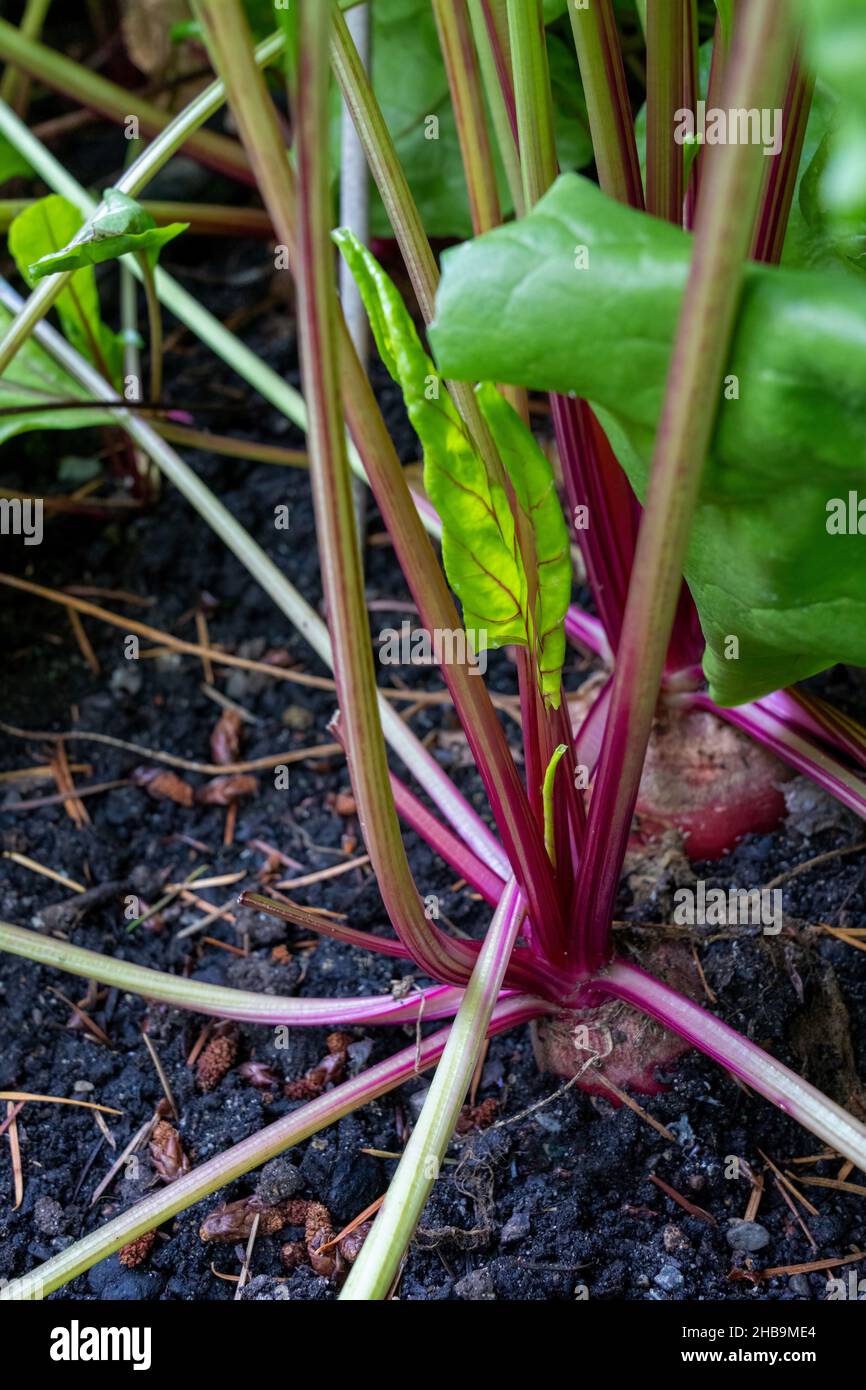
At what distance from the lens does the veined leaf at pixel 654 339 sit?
1.54 feet

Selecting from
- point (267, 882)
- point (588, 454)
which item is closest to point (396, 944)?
point (267, 882)

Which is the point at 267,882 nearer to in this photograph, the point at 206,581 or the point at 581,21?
the point at 206,581

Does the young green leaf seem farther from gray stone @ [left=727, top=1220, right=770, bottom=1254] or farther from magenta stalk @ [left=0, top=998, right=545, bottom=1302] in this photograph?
gray stone @ [left=727, top=1220, right=770, bottom=1254]

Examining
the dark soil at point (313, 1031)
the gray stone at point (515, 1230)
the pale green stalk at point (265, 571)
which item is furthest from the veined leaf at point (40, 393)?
the gray stone at point (515, 1230)

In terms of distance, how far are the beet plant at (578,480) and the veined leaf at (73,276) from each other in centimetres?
8

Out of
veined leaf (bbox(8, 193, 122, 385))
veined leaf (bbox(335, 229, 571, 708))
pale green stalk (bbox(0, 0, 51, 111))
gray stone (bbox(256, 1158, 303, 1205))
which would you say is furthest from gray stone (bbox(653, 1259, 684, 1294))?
pale green stalk (bbox(0, 0, 51, 111))

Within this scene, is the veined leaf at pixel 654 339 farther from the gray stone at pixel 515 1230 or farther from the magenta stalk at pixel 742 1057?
the gray stone at pixel 515 1230

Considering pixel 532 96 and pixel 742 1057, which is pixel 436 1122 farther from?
pixel 532 96

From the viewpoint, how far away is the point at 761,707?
0.92m

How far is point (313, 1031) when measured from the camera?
0.89 metres

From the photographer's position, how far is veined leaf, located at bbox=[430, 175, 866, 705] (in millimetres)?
470

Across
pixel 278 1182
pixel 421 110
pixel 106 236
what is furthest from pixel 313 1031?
pixel 421 110

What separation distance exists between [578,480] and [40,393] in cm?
51
